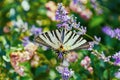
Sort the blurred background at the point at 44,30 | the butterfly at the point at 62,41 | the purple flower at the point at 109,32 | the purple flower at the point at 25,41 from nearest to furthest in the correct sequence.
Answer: the butterfly at the point at 62,41 < the purple flower at the point at 109,32 < the blurred background at the point at 44,30 < the purple flower at the point at 25,41

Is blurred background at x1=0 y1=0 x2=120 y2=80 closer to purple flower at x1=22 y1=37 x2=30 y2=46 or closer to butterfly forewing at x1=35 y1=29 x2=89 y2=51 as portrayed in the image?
purple flower at x1=22 y1=37 x2=30 y2=46

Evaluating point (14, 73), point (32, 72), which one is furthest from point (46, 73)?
point (14, 73)

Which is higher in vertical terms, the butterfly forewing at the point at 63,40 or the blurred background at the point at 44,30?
the blurred background at the point at 44,30

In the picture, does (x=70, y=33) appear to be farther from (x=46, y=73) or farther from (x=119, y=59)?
(x=46, y=73)

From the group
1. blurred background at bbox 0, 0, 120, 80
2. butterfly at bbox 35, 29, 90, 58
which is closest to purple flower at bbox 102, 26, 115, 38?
blurred background at bbox 0, 0, 120, 80

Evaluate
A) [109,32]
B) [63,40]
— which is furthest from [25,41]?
[63,40]

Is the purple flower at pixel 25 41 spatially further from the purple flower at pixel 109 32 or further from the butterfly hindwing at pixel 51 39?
the butterfly hindwing at pixel 51 39

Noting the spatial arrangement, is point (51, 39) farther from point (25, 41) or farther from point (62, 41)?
point (25, 41)

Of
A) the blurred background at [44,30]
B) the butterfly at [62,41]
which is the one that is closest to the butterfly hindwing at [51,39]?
the butterfly at [62,41]
